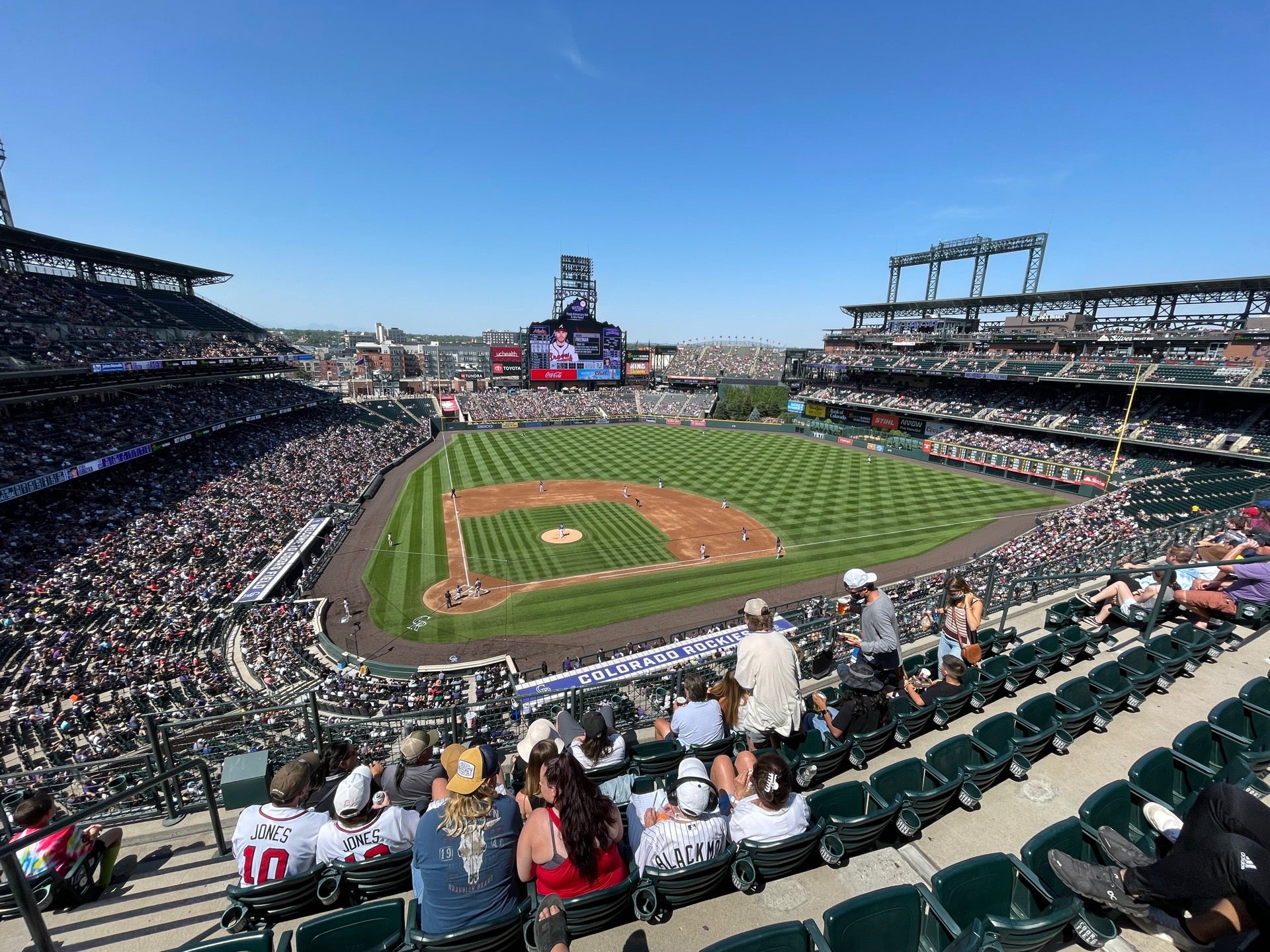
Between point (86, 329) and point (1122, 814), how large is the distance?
4925 cm

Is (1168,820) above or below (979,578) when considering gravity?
above

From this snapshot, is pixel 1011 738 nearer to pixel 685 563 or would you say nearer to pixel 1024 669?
pixel 1024 669

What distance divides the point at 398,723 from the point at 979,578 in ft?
52.8

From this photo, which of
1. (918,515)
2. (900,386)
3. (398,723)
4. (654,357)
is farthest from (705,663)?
(654,357)

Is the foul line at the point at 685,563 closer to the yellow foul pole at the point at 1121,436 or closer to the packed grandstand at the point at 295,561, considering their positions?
the packed grandstand at the point at 295,561

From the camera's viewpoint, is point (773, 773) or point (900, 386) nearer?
point (773, 773)

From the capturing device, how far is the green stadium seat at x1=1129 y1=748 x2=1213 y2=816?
462cm

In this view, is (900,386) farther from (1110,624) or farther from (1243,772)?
(1243,772)

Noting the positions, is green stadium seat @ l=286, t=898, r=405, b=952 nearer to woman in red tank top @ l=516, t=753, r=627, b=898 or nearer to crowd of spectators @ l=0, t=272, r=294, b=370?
woman in red tank top @ l=516, t=753, r=627, b=898

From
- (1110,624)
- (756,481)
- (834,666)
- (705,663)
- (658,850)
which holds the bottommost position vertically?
(756,481)

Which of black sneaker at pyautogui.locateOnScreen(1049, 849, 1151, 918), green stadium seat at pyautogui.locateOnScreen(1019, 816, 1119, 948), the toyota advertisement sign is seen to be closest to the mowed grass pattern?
green stadium seat at pyautogui.locateOnScreen(1019, 816, 1119, 948)

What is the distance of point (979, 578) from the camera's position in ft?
54.7

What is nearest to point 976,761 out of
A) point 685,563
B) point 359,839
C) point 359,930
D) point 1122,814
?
point 1122,814

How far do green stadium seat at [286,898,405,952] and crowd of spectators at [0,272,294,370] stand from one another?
1399 inches
